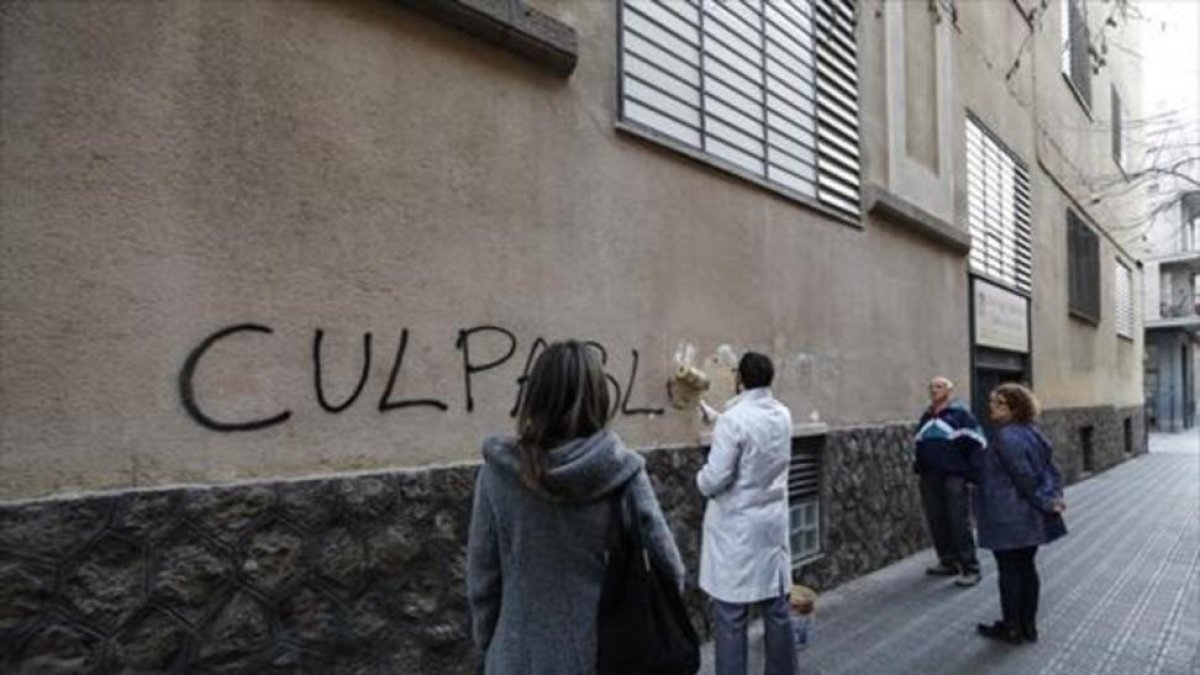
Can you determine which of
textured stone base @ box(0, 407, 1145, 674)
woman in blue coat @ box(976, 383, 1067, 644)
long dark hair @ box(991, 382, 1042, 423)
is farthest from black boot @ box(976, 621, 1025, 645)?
textured stone base @ box(0, 407, 1145, 674)

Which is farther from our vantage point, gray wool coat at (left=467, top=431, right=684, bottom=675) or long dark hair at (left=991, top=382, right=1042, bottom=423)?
long dark hair at (left=991, top=382, right=1042, bottom=423)

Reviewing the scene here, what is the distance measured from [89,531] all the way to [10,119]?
1.23m

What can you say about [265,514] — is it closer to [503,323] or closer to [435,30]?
[503,323]

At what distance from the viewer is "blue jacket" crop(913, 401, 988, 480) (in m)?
7.44

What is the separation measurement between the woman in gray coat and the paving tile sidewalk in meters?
2.91

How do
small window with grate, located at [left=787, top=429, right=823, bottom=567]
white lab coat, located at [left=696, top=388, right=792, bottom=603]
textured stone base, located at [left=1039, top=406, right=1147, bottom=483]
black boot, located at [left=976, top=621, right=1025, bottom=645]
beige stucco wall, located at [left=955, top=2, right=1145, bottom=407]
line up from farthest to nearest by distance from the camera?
textured stone base, located at [left=1039, top=406, right=1147, bottom=483]
beige stucco wall, located at [left=955, top=2, right=1145, bottom=407]
small window with grate, located at [left=787, top=429, right=823, bottom=567]
black boot, located at [left=976, top=621, right=1025, bottom=645]
white lab coat, located at [left=696, top=388, right=792, bottom=603]

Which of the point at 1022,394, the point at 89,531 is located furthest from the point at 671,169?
the point at 89,531

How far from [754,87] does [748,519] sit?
11.3 ft

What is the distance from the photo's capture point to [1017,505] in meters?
5.52

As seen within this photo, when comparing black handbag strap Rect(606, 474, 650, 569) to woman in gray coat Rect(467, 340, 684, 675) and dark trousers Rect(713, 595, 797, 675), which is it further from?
dark trousers Rect(713, 595, 797, 675)

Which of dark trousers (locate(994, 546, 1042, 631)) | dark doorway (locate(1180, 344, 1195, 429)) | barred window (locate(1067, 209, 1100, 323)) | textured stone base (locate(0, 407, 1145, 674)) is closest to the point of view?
textured stone base (locate(0, 407, 1145, 674))

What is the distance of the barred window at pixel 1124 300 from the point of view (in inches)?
819

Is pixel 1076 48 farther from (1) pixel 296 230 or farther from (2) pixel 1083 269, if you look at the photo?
(1) pixel 296 230

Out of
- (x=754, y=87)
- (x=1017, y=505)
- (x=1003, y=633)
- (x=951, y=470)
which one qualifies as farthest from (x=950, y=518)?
(x=754, y=87)
